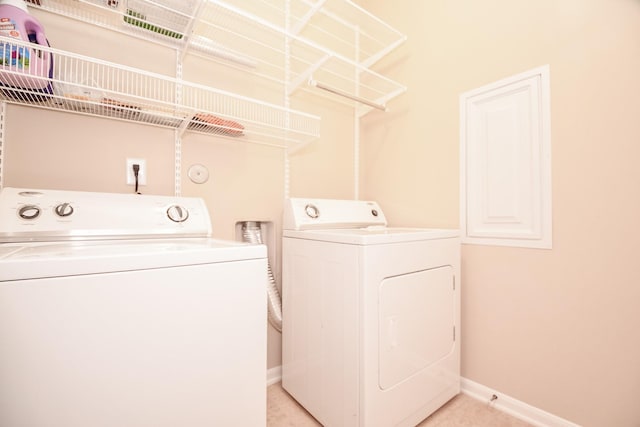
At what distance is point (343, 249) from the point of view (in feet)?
4.23

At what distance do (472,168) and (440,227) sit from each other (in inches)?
16.5

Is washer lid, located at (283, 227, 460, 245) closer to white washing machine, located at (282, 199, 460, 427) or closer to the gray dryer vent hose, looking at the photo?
white washing machine, located at (282, 199, 460, 427)

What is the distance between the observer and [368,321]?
1206 millimetres

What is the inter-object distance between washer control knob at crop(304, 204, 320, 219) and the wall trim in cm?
104

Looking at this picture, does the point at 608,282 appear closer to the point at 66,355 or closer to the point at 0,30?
the point at 66,355

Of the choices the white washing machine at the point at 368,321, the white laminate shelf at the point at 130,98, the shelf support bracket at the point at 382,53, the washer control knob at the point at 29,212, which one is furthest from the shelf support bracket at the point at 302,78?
the washer control knob at the point at 29,212

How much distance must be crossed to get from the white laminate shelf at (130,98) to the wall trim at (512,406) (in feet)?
5.04

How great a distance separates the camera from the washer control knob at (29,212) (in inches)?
38.9

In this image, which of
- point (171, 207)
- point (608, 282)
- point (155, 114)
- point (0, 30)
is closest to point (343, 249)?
point (171, 207)

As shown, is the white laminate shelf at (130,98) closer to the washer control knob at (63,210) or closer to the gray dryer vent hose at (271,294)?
the washer control knob at (63,210)

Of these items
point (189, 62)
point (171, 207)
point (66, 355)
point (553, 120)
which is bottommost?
point (66, 355)

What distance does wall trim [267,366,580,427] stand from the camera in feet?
4.54

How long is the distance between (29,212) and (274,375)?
5.07 ft

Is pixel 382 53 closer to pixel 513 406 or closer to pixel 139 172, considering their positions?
pixel 139 172
